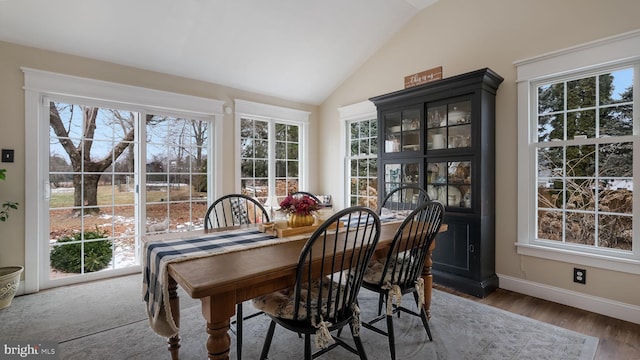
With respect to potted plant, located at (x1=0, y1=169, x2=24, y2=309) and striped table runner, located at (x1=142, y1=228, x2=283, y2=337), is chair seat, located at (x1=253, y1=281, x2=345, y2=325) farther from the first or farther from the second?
potted plant, located at (x1=0, y1=169, x2=24, y2=309)

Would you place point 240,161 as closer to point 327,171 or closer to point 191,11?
point 327,171

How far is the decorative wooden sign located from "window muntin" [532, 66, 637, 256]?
39.5 inches

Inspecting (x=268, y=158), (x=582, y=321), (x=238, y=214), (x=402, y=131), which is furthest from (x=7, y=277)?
(x=582, y=321)

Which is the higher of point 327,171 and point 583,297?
point 327,171

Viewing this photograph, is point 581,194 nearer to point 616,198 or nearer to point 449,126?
point 616,198

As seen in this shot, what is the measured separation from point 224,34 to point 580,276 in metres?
4.18

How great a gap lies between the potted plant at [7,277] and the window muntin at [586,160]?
480cm

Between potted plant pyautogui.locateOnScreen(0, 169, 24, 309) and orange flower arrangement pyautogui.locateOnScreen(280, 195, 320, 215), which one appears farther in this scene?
potted plant pyautogui.locateOnScreen(0, 169, 24, 309)

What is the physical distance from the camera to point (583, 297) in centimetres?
252

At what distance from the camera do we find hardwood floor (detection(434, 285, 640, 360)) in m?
1.94

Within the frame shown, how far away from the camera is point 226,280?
3.84 feet

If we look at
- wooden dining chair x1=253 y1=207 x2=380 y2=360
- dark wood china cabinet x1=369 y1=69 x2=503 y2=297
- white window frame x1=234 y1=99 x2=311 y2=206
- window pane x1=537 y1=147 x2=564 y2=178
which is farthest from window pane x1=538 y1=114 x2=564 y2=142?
white window frame x1=234 y1=99 x2=311 y2=206

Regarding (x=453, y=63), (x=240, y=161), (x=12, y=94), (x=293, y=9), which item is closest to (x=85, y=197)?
(x=12, y=94)

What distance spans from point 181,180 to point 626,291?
4.56 metres
